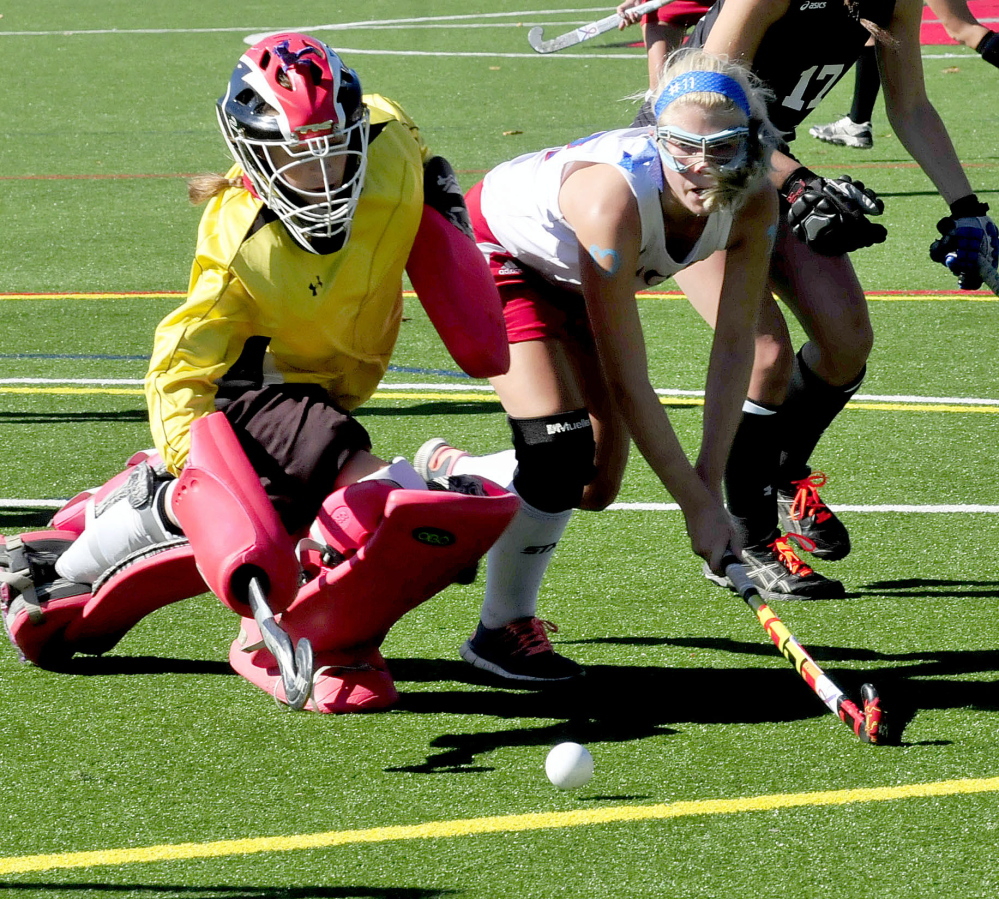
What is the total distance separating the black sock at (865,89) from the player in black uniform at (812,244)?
17.0 ft

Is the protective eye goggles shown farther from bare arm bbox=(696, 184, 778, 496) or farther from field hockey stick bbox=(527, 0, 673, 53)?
field hockey stick bbox=(527, 0, 673, 53)

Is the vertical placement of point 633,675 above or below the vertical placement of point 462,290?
below

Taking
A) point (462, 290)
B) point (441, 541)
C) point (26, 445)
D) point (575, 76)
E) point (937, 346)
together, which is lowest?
point (575, 76)

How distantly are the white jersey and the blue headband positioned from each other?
0.50ft

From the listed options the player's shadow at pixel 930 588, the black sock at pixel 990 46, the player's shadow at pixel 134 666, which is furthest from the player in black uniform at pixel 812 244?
the player's shadow at pixel 134 666

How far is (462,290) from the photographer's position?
137 inches

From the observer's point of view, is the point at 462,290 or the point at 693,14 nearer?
the point at 462,290

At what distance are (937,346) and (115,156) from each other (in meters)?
6.63

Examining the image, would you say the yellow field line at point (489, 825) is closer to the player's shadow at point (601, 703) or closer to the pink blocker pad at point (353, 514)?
the player's shadow at point (601, 703)

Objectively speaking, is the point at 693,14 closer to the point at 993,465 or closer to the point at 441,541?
the point at 993,465

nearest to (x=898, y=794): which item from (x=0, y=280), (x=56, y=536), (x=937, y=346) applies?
(x=56, y=536)

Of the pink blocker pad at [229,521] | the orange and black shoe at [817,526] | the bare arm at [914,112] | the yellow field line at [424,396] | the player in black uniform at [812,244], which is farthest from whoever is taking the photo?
the yellow field line at [424,396]

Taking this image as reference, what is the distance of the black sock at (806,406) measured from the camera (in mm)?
4324

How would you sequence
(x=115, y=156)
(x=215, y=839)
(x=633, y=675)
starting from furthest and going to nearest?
(x=115, y=156)
(x=633, y=675)
(x=215, y=839)
